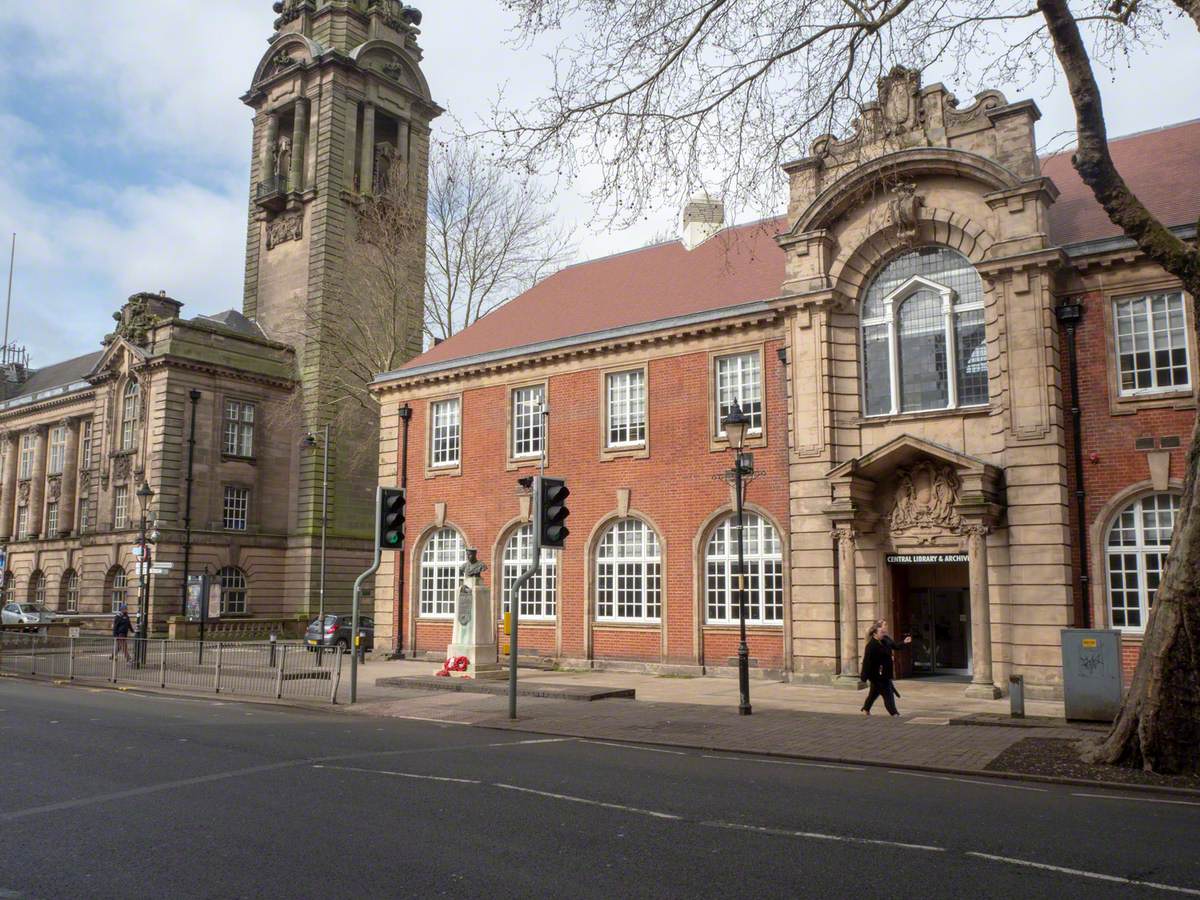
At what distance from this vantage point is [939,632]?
2205cm

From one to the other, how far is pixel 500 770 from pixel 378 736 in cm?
371

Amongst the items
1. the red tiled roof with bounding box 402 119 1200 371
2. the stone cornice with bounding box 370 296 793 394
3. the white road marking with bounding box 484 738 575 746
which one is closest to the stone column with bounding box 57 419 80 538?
the stone cornice with bounding box 370 296 793 394

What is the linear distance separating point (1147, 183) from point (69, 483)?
50668 mm

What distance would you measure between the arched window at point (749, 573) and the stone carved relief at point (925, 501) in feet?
9.76

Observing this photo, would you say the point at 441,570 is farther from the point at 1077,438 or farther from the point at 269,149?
the point at 269,149

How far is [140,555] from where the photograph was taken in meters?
32.0

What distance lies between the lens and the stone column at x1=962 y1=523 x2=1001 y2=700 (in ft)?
60.6

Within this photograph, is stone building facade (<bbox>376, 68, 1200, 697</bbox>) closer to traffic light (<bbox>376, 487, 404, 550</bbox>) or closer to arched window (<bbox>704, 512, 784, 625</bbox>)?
arched window (<bbox>704, 512, 784, 625</bbox>)

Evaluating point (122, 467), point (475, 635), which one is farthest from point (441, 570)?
point (122, 467)

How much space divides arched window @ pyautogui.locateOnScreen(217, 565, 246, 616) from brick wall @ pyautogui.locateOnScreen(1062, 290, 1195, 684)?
36.3 m

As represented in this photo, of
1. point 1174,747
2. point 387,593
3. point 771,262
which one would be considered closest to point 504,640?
point 387,593

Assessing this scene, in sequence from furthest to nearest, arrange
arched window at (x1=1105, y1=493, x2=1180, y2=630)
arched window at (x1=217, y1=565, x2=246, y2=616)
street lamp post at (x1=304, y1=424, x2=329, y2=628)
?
1. arched window at (x1=217, y1=565, x2=246, y2=616)
2. street lamp post at (x1=304, y1=424, x2=329, y2=628)
3. arched window at (x1=1105, y1=493, x2=1180, y2=630)

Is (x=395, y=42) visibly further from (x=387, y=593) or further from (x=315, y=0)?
(x=387, y=593)

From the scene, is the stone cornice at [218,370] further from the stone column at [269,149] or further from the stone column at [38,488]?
the stone column at [38,488]
